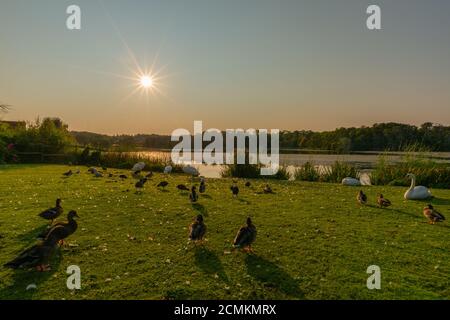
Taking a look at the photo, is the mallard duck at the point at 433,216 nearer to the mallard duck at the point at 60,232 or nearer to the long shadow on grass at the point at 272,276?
the long shadow on grass at the point at 272,276

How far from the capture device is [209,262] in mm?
6898

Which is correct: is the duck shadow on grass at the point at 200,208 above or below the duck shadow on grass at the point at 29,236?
above

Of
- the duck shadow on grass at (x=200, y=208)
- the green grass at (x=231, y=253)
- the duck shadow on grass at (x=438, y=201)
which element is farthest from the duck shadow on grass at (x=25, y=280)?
the duck shadow on grass at (x=438, y=201)

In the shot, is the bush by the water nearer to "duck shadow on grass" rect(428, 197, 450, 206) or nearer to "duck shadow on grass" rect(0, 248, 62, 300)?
"duck shadow on grass" rect(428, 197, 450, 206)

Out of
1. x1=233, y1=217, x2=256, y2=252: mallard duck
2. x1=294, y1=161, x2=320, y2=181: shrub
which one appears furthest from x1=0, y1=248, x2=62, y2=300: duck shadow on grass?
x1=294, y1=161, x2=320, y2=181: shrub

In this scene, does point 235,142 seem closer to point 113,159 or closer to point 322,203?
point 113,159

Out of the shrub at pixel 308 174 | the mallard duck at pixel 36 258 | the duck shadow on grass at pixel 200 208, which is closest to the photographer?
the mallard duck at pixel 36 258

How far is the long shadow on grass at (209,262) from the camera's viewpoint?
639 centimetres

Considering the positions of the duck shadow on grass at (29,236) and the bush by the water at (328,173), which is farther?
the bush by the water at (328,173)

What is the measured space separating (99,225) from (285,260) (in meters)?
5.23

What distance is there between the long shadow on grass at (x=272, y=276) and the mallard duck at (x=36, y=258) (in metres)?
3.75

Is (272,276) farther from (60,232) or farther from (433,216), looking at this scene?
(433,216)

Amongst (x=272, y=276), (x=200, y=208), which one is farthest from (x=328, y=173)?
(x=272, y=276)
